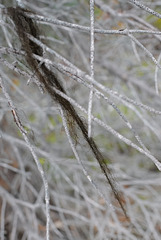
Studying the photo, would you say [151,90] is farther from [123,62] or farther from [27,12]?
[27,12]

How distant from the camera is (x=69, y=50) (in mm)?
2064

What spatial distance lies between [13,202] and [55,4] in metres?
1.09

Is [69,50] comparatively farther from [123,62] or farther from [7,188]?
[7,188]

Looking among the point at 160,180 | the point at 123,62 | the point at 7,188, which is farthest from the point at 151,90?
the point at 7,188

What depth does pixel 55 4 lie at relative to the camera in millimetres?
1798

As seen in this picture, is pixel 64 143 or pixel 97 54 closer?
pixel 97 54

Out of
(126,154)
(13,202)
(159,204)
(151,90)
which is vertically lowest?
(13,202)

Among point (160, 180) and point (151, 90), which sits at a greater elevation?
point (151, 90)

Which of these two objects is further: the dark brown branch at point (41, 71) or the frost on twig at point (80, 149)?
the frost on twig at point (80, 149)

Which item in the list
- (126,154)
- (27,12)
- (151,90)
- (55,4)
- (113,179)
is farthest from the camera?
(126,154)

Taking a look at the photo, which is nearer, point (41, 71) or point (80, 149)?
point (41, 71)

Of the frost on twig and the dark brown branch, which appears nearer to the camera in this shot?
the dark brown branch

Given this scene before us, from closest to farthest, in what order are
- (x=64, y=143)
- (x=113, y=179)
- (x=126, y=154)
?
1. (x=113, y=179)
2. (x=64, y=143)
3. (x=126, y=154)

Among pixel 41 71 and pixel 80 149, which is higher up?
pixel 41 71
